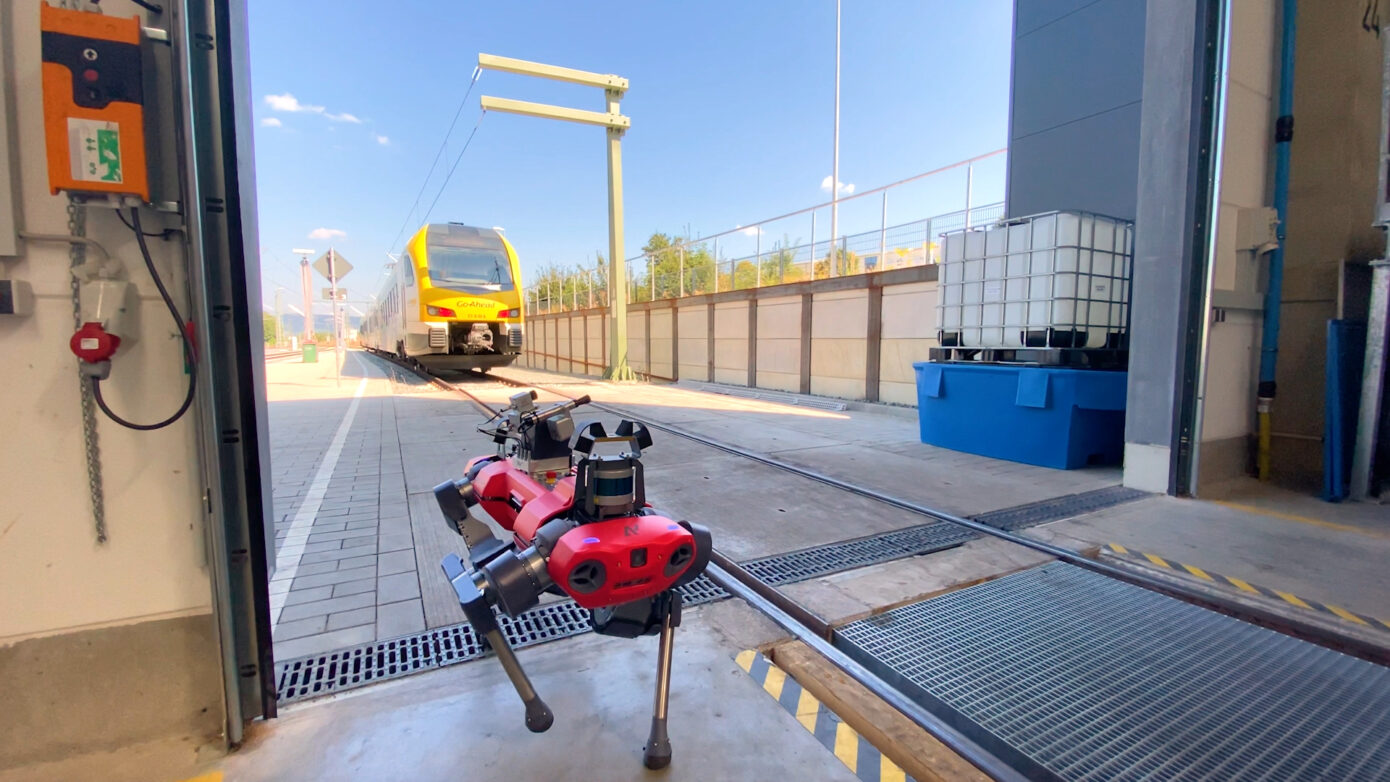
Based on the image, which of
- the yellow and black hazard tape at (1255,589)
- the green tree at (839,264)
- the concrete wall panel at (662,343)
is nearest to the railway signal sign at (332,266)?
the concrete wall panel at (662,343)

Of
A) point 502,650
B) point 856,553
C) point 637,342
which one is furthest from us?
A: point 637,342

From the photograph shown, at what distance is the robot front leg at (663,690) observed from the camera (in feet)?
5.58

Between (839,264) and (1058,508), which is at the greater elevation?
(839,264)

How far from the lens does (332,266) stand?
13406mm

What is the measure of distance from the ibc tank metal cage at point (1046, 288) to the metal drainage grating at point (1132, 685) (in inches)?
132

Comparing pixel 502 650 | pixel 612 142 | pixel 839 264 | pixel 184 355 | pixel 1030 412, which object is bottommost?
pixel 502 650

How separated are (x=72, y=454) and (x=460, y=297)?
12307mm

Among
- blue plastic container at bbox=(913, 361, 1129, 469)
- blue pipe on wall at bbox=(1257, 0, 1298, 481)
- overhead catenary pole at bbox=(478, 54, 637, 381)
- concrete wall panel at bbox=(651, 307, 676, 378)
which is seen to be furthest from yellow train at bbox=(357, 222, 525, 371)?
blue pipe on wall at bbox=(1257, 0, 1298, 481)

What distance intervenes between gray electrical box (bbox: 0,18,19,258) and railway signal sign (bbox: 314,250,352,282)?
13.4 metres

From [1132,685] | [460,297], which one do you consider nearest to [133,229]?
[1132,685]

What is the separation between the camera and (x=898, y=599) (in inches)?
112

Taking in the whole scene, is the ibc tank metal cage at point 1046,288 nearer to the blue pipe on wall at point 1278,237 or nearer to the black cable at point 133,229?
the blue pipe on wall at point 1278,237

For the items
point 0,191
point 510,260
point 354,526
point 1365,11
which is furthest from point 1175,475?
point 510,260

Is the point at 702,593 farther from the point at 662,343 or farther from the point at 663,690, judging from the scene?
the point at 662,343
